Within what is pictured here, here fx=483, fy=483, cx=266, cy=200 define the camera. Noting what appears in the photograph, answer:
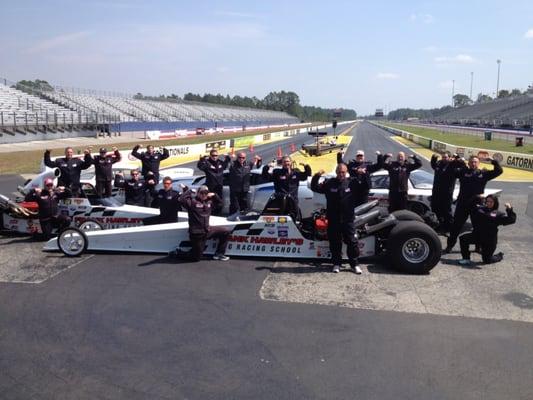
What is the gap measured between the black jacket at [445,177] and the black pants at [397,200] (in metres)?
0.64

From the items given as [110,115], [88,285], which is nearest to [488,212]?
[88,285]

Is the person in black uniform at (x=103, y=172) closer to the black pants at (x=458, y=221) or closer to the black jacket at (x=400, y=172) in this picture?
the black jacket at (x=400, y=172)

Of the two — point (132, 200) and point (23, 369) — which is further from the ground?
point (132, 200)

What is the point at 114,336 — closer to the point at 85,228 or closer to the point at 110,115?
the point at 85,228

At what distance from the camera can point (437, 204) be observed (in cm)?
936

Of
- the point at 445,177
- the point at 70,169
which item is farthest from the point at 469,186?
the point at 70,169

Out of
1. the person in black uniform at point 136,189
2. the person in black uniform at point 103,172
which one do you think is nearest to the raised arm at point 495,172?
the person in black uniform at point 136,189

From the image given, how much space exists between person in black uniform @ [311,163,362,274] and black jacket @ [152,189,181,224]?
2.72 meters

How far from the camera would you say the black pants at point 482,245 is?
24.4 ft

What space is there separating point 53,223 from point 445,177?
730 centimetres

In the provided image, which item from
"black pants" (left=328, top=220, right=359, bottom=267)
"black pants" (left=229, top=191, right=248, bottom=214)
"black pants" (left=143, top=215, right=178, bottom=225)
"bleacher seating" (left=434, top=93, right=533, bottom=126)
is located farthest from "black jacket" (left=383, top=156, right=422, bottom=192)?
"bleacher seating" (left=434, top=93, right=533, bottom=126)

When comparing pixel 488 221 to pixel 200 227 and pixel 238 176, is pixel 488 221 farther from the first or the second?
pixel 238 176

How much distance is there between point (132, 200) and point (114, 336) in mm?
5370

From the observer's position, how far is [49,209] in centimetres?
862
